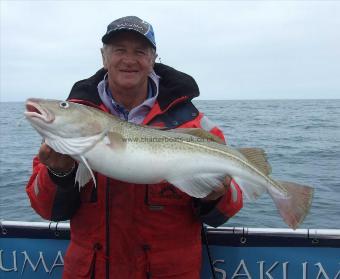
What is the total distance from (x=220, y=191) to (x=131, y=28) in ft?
4.87

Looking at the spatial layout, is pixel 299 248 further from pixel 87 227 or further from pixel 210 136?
pixel 87 227

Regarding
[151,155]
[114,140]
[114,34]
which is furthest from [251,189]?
[114,34]

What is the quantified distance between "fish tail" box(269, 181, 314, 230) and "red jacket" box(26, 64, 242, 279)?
0.37m

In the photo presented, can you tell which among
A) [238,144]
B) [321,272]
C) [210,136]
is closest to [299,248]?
[321,272]

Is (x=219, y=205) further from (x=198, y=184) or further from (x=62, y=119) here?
(x=62, y=119)

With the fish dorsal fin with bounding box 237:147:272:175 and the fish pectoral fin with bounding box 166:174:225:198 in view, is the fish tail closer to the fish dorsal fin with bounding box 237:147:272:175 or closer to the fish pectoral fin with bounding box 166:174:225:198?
the fish dorsal fin with bounding box 237:147:272:175

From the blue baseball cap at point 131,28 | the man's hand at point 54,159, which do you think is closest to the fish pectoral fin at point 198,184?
the man's hand at point 54,159

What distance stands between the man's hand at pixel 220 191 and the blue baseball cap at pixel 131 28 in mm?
1289

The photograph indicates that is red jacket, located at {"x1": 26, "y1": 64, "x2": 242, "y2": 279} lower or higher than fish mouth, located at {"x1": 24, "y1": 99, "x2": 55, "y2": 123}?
lower

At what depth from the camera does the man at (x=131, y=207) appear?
144 inches

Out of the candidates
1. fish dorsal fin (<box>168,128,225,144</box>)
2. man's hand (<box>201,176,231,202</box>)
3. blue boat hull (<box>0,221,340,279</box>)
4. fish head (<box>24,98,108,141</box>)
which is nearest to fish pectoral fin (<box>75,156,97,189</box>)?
fish head (<box>24,98,108,141</box>)

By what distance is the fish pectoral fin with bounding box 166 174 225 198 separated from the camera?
342 cm

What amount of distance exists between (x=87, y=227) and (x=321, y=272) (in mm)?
2372

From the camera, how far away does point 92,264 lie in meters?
3.70
